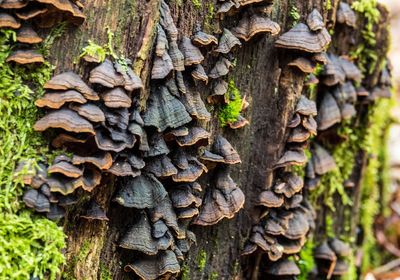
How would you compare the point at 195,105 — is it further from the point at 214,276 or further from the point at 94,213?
the point at 214,276

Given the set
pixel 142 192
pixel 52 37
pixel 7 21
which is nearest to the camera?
pixel 7 21

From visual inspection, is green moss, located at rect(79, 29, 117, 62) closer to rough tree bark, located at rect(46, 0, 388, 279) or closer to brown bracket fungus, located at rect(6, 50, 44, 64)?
rough tree bark, located at rect(46, 0, 388, 279)

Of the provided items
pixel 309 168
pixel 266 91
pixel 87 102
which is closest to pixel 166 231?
pixel 87 102

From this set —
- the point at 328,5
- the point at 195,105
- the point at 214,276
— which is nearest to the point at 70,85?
the point at 195,105

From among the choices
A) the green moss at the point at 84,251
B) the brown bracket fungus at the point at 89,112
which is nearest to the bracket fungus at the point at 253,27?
the brown bracket fungus at the point at 89,112

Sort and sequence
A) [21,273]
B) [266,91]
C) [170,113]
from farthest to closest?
1. [266,91]
2. [170,113]
3. [21,273]

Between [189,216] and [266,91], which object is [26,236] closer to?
[189,216]
